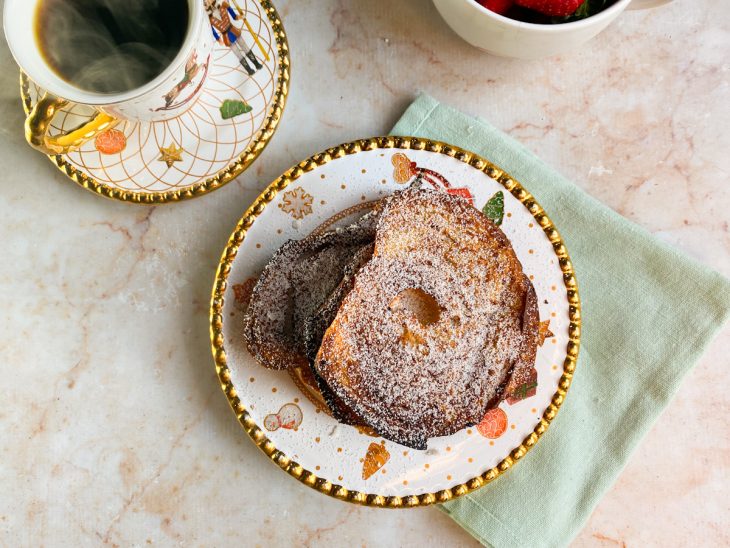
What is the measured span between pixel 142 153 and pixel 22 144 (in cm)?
27

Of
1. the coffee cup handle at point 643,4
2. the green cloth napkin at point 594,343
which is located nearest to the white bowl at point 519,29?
the coffee cup handle at point 643,4

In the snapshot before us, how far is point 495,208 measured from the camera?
3.85ft

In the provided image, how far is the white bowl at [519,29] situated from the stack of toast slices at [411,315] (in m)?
0.27

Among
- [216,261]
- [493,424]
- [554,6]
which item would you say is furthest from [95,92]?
[493,424]

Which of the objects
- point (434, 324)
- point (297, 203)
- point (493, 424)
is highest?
point (297, 203)

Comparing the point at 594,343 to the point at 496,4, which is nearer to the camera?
the point at 496,4

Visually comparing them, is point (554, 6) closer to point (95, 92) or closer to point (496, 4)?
point (496, 4)

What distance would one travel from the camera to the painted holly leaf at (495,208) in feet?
3.85

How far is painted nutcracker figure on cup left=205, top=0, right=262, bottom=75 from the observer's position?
116 cm

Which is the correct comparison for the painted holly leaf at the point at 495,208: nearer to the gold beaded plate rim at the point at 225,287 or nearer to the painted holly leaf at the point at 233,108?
the gold beaded plate rim at the point at 225,287

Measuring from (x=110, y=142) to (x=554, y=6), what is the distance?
2.46 ft

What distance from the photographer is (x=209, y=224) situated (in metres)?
1.24

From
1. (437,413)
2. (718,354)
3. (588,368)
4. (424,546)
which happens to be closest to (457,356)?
(437,413)

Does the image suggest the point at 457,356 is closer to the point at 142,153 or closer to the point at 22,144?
the point at 142,153
